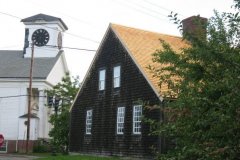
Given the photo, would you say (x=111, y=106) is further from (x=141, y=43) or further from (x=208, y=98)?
(x=208, y=98)

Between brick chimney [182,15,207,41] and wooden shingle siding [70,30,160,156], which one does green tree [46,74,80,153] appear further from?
brick chimney [182,15,207,41]

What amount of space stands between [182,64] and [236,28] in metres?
1.39

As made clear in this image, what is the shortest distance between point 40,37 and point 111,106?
A: 33.8m

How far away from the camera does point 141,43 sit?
1195 inches

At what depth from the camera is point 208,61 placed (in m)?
8.85

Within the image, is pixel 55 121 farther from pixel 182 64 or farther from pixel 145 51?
pixel 182 64

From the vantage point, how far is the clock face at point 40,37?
203 ft

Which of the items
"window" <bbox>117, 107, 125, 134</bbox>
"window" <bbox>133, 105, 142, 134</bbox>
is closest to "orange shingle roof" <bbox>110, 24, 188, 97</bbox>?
"window" <bbox>133, 105, 142, 134</bbox>

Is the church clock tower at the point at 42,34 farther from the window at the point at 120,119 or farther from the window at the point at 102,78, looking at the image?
the window at the point at 120,119

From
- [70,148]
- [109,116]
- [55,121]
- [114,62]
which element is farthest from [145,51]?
[55,121]

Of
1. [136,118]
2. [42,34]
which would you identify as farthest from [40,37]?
[136,118]

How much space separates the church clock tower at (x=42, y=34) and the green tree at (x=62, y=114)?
10589mm

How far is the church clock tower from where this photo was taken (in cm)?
6212

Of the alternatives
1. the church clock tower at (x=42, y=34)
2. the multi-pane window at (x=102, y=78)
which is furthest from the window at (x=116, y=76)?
the church clock tower at (x=42, y=34)
